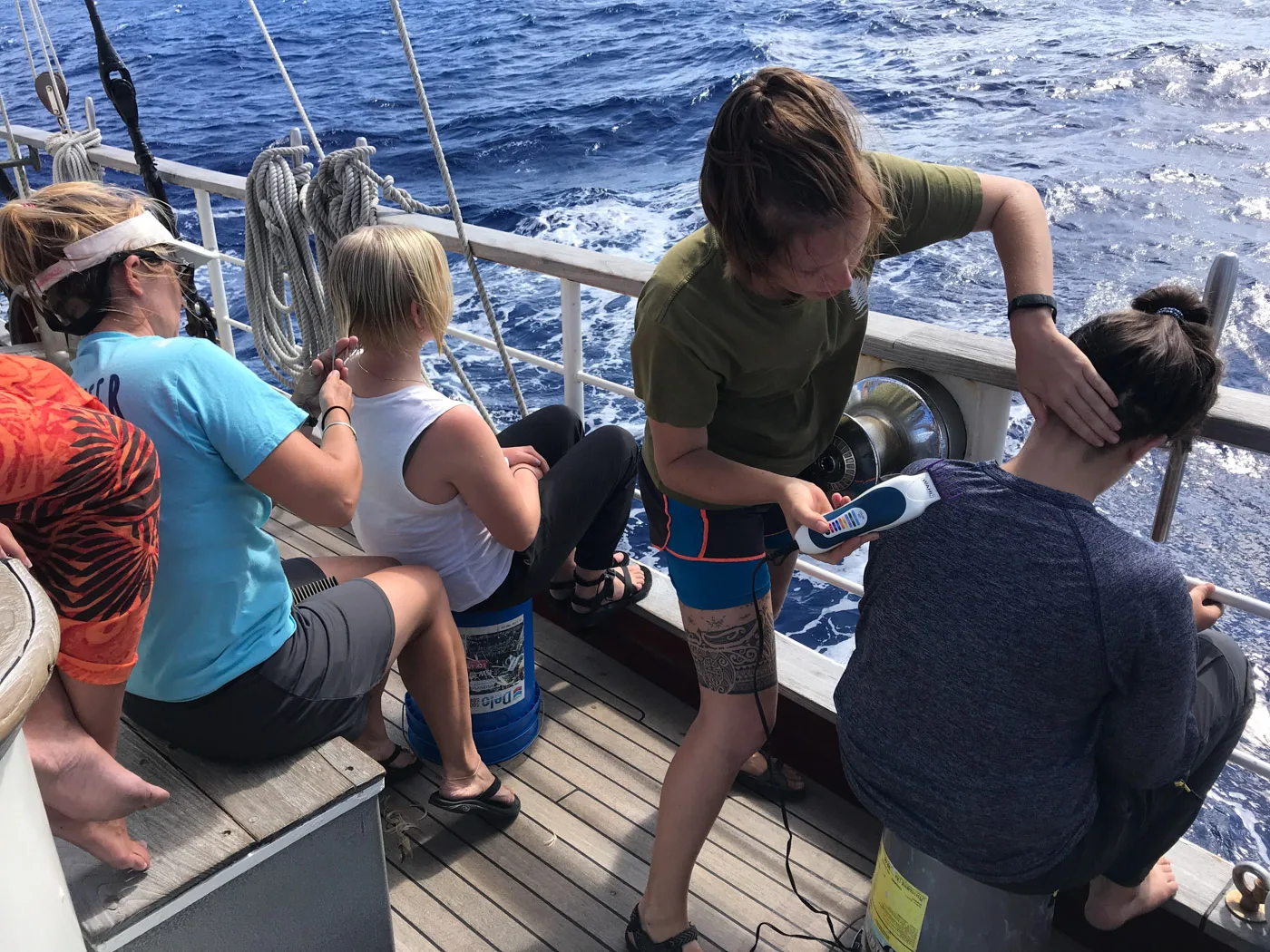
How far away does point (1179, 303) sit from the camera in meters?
1.15

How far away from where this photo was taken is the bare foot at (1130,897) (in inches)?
56.7

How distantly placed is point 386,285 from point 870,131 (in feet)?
2.64

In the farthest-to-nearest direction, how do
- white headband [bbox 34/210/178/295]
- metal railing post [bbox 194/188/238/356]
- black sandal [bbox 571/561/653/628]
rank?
metal railing post [bbox 194/188/238/356] < black sandal [bbox 571/561/653/628] < white headband [bbox 34/210/178/295]

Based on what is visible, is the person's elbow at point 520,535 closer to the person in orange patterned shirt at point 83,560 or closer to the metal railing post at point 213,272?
the person in orange patterned shirt at point 83,560

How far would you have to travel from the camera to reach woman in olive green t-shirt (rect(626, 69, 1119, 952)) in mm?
1127

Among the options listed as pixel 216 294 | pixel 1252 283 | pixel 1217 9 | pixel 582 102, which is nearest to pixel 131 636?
pixel 216 294

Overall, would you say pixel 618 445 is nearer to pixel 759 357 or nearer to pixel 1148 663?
pixel 759 357

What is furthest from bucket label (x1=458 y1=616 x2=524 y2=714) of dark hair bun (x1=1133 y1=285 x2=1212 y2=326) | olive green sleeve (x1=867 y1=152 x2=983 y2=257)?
dark hair bun (x1=1133 y1=285 x2=1212 y2=326)

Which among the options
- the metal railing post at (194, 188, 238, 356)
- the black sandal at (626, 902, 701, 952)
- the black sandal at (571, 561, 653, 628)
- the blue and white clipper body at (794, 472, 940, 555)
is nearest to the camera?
the blue and white clipper body at (794, 472, 940, 555)

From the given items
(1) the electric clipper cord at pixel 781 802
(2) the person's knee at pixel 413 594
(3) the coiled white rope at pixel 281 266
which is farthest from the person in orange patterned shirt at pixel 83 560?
(3) the coiled white rope at pixel 281 266

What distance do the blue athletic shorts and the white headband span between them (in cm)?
83

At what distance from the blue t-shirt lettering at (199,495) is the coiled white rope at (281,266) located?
1.35 metres

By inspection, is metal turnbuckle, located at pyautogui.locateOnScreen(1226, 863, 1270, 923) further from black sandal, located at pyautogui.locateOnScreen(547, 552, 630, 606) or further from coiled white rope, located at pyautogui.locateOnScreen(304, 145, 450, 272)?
coiled white rope, located at pyautogui.locateOnScreen(304, 145, 450, 272)

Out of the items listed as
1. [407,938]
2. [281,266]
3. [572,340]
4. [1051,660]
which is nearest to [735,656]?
[1051,660]
